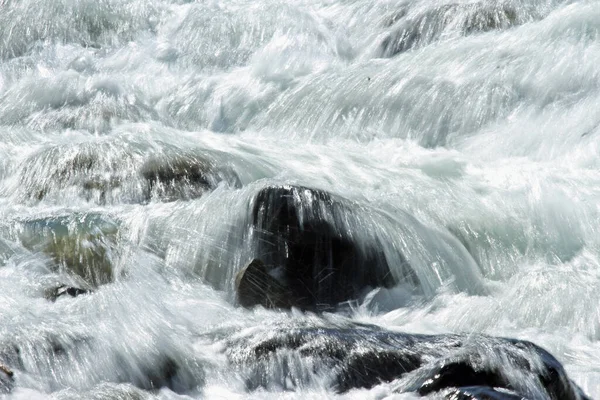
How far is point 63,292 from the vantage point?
5.79 meters

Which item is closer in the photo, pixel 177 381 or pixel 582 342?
pixel 177 381

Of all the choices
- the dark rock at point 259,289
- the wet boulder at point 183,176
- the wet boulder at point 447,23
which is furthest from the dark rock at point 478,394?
the wet boulder at point 447,23

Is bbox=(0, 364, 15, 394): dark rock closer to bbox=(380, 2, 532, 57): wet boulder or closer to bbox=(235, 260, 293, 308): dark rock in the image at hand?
bbox=(235, 260, 293, 308): dark rock

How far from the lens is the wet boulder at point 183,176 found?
7.37 meters

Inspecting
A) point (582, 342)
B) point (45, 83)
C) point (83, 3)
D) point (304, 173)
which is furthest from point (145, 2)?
point (582, 342)

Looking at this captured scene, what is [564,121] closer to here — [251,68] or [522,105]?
[522,105]

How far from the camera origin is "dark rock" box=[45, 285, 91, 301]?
5.74 meters

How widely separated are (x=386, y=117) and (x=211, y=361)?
4593 mm

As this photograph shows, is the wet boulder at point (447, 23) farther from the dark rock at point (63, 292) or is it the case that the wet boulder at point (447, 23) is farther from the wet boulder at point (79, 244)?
the dark rock at point (63, 292)

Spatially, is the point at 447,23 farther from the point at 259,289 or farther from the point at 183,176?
the point at 259,289

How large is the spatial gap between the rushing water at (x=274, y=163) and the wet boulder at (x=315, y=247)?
3.7 inches

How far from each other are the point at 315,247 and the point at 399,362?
1582mm

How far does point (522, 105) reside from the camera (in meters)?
8.92

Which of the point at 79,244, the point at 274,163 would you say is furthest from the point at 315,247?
the point at 274,163
